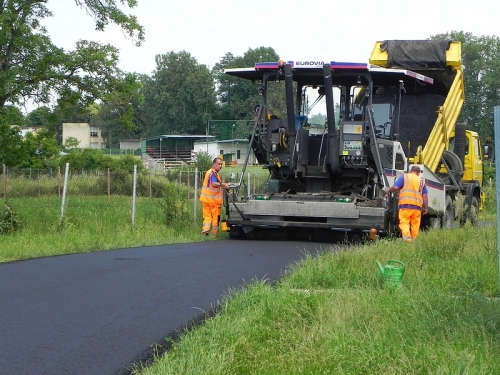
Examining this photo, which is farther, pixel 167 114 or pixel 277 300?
pixel 167 114

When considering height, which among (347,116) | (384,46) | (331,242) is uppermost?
(384,46)

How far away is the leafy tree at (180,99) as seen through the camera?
72312 millimetres

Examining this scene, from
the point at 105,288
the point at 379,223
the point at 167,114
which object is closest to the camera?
the point at 105,288

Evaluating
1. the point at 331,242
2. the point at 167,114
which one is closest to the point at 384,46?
the point at 331,242

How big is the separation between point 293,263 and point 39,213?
310 inches

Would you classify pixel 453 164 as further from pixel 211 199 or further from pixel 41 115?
pixel 41 115

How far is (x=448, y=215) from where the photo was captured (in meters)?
17.5

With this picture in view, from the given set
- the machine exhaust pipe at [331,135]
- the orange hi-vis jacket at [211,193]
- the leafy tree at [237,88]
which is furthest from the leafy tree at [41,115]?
the leafy tree at [237,88]

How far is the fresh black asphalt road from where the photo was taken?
18.8 feet

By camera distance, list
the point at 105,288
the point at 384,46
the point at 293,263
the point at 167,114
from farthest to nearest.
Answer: the point at 167,114 < the point at 384,46 < the point at 293,263 < the point at 105,288

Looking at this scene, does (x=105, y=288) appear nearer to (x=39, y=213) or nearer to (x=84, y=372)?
(x=84, y=372)

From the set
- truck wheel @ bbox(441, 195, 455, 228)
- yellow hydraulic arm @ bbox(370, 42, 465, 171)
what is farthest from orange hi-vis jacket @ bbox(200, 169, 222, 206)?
truck wheel @ bbox(441, 195, 455, 228)

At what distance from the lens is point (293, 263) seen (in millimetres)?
10805

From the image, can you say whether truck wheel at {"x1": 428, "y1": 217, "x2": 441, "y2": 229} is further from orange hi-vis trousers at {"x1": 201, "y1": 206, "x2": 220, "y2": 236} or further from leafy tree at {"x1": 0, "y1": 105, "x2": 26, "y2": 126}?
leafy tree at {"x1": 0, "y1": 105, "x2": 26, "y2": 126}
